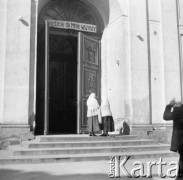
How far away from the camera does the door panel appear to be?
11774mm

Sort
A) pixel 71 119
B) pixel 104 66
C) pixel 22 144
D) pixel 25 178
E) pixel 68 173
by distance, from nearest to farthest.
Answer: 1. pixel 25 178
2. pixel 68 173
3. pixel 22 144
4. pixel 104 66
5. pixel 71 119

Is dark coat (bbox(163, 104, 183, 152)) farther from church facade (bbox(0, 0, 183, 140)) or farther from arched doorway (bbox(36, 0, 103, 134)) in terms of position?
arched doorway (bbox(36, 0, 103, 134))

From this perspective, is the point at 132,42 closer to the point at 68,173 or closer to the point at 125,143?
the point at 125,143

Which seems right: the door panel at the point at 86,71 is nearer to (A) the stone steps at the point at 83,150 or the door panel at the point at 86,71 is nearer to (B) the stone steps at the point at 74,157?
(A) the stone steps at the point at 83,150

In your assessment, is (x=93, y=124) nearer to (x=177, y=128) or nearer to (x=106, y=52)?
(x=106, y=52)

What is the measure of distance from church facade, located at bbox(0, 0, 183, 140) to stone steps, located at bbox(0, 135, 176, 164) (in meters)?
1.38

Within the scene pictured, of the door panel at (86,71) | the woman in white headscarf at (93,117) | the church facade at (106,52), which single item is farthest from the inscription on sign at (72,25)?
the woman in white headscarf at (93,117)

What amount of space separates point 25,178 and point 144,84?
22.2 ft

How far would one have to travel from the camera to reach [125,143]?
392 inches

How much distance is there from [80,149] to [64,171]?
6.55ft

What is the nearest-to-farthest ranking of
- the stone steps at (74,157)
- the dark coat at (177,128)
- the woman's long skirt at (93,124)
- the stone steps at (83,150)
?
1. the dark coat at (177,128)
2. the stone steps at (74,157)
3. the stone steps at (83,150)
4. the woman's long skirt at (93,124)

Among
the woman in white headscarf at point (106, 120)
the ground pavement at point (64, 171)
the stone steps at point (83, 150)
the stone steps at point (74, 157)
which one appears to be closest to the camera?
the ground pavement at point (64, 171)

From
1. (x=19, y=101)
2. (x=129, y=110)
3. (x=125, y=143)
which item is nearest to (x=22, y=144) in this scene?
(x=19, y=101)

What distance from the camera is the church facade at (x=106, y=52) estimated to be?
1059 cm
